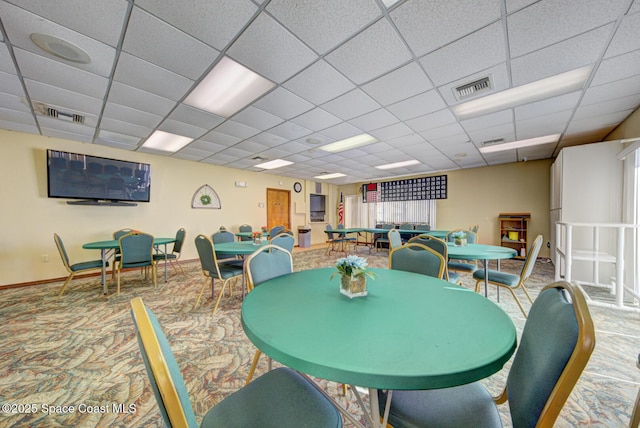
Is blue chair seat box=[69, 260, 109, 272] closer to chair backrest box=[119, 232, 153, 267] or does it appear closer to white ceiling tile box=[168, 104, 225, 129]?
chair backrest box=[119, 232, 153, 267]

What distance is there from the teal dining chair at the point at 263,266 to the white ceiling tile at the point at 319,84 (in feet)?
6.14

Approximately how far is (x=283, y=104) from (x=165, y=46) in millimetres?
1372

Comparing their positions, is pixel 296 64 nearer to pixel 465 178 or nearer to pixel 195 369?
pixel 195 369

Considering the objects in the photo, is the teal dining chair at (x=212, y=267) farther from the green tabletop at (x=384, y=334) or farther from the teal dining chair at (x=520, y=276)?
the teal dining chair at (x=520, y=276)

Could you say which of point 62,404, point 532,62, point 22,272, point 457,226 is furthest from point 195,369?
A: point 457,226

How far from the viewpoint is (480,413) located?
0.82 metres

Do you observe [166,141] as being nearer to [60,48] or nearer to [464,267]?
[60,48]

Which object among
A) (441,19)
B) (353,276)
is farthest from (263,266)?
(441,19)

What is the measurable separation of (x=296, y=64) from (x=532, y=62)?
2301 millimetres

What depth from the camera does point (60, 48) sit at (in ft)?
6.76

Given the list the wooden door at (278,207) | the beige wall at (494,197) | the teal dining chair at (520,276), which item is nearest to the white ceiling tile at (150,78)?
the teal dining chair at (520,276)

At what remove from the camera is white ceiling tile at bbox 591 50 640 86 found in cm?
213

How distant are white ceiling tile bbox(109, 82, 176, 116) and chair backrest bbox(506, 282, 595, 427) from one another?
12.9 ft

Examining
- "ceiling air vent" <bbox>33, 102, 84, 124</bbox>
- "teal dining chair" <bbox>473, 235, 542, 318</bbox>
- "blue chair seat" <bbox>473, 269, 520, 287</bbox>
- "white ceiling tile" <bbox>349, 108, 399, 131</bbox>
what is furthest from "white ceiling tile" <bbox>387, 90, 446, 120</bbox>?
"ceiling air vent" <bbox>33, 102, 84, 124</bbox>
